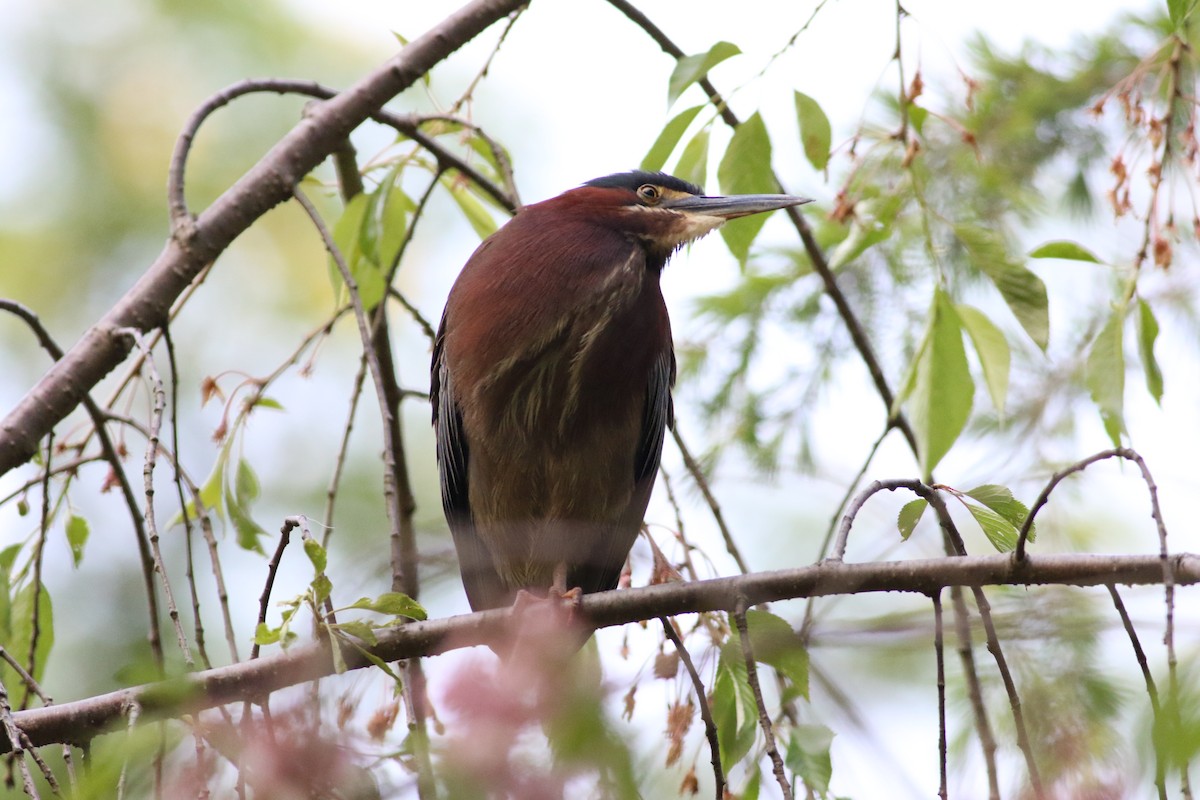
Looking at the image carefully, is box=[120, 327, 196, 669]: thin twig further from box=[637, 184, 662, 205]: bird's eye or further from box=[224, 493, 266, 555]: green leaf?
box=[637, 184, 662, 205]: bird's eye

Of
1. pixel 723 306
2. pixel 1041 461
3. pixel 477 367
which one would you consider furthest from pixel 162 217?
pixel 1041 461

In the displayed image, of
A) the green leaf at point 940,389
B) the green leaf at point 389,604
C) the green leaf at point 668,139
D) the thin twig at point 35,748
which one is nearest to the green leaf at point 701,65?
the green leaf at point 668,139

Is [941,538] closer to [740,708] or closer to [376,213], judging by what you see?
[740,708]

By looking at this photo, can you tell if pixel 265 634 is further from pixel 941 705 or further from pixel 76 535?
pixel 76 535

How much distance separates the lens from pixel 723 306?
165 inches

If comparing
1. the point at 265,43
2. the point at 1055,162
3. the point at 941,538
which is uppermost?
the point at 265,43

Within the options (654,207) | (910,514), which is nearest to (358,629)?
(910,514)

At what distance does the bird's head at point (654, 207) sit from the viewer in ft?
10.6

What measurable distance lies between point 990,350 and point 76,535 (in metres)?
1.98

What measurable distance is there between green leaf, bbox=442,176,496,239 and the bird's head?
290mm

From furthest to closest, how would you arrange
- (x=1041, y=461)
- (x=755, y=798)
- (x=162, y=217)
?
(x=162, y=217), (x=1041, y=461), (x=755, y=798)

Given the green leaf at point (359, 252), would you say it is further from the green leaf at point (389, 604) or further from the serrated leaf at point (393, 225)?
the green leaf at point (389, 604)

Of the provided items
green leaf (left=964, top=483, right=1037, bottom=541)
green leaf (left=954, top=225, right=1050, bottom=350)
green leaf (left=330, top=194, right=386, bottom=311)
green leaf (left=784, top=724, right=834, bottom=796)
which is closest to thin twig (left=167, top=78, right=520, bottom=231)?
green leaf (left=330, top=194, right=386, bottom=311)

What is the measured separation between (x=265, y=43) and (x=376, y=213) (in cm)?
508
